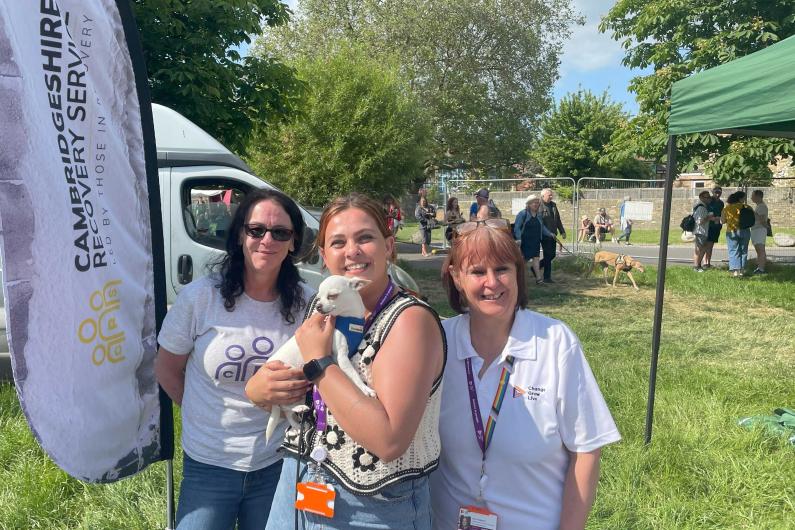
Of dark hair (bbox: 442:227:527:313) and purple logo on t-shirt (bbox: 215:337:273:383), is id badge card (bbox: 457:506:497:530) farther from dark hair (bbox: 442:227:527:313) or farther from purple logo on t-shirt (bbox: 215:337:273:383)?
purple logo on t-shirt (bbox: 215:337:273:383)

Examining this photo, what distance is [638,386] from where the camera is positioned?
16.6 ft

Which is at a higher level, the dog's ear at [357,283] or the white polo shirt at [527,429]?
the dog's ear at [357,283]

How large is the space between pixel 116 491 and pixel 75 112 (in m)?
2.33

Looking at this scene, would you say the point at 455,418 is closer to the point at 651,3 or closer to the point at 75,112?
the point at 75,112

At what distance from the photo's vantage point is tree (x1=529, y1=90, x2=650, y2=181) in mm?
37906

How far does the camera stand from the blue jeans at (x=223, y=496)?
2020mm

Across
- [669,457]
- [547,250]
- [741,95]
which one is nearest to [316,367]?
[669,457]

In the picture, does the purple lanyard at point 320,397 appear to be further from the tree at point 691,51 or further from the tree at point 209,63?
the tree at point 691,51

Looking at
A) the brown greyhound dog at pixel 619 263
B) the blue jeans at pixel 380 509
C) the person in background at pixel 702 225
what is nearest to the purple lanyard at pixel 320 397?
the blue jeans at pixel 380 509

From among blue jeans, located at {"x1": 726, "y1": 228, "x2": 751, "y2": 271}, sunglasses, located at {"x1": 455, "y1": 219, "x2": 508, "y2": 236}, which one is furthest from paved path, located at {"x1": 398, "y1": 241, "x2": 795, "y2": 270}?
sunglasses, located at {"x1": 455, "y1": 219, "x2": 508, "y2": 236}

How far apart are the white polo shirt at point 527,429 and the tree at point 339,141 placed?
50.2 ft

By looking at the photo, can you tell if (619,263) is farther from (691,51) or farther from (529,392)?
(529,392)

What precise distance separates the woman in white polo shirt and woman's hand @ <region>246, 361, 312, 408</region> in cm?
42

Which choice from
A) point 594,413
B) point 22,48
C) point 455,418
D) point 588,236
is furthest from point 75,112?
point 588,236
